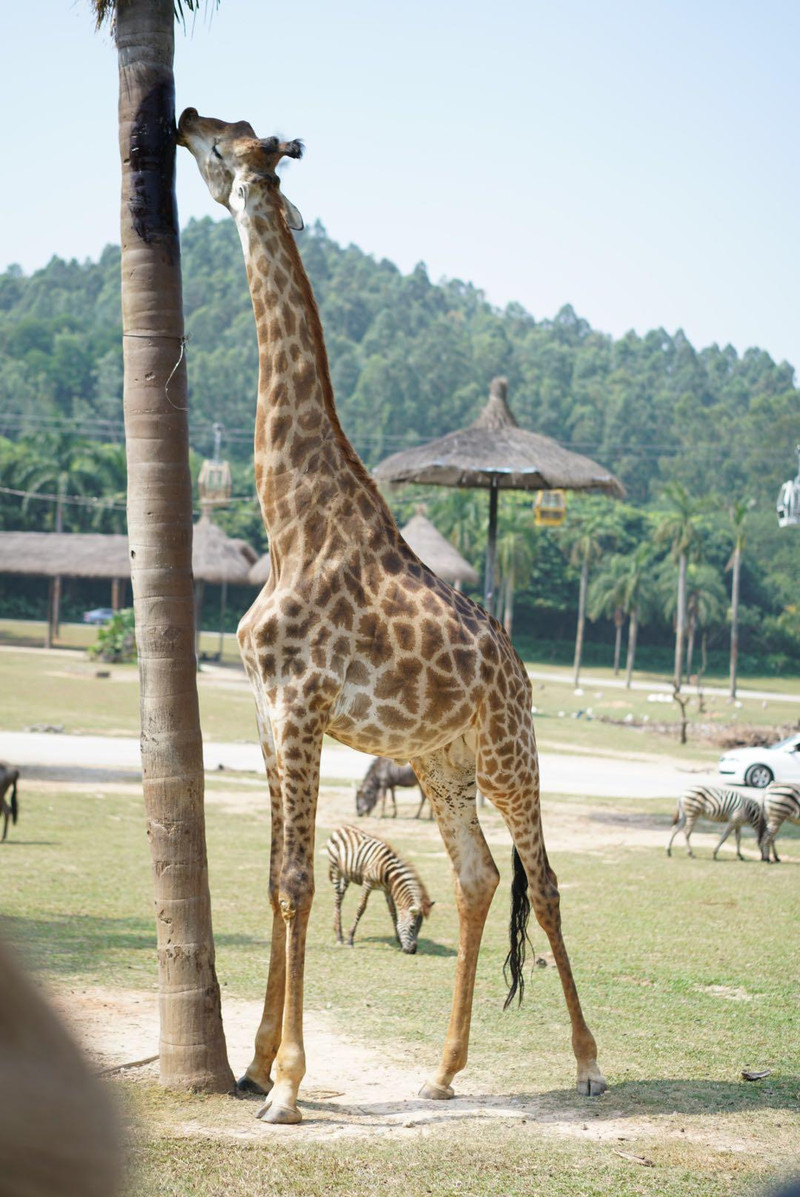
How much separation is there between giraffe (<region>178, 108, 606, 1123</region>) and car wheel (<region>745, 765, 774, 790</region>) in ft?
46.3

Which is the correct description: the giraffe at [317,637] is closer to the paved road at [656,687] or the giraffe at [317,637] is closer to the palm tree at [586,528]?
the paved road at [656,687]

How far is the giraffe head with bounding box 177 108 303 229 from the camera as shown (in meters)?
5.80

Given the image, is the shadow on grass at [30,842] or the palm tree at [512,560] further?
the palm tree at [512,560]

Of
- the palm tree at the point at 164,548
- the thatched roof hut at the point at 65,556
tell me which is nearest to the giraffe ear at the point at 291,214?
the palm tree at the point at 164,548

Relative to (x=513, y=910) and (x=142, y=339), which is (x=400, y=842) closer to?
(x=513, y=910)

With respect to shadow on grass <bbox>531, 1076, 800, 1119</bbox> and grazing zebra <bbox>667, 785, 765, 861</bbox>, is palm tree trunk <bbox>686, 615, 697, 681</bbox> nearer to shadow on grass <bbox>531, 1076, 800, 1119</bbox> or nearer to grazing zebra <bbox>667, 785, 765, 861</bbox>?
grazing zebra <bbox>667, 785, 765, 861</bbox>

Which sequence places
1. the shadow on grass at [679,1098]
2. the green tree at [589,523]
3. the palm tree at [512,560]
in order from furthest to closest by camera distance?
the green tree at [589,523]
the palm tree at [512,560]
the shadow on grass at [679,1098]

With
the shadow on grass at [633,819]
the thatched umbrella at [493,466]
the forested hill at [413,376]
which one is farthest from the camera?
the forested hill at [413,376]

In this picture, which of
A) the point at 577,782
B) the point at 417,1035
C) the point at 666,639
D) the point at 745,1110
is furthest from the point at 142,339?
the point at 666,639

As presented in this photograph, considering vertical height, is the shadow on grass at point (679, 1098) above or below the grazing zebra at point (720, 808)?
below

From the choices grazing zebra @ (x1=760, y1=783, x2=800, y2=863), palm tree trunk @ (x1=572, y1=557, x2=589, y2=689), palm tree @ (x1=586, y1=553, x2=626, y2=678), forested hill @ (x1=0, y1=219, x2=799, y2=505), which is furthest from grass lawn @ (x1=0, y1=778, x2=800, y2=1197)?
forested hill @ (x1=0, y1=219, x2=799, y2=505)

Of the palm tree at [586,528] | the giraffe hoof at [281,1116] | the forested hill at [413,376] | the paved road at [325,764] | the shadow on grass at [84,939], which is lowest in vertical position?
the paved road at [325,764]

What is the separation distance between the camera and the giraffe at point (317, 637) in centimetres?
569

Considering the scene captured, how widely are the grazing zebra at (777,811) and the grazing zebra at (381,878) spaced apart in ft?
18.9
